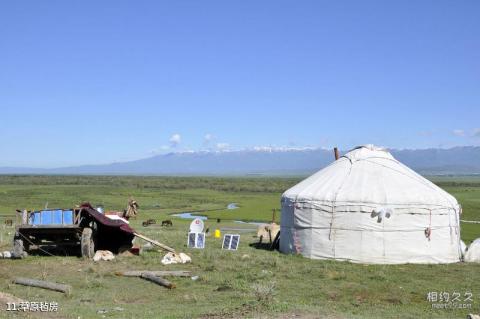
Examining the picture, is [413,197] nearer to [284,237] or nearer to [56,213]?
[284,237]

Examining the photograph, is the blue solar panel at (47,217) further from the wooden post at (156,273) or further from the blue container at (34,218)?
the wooden post at (156,273)

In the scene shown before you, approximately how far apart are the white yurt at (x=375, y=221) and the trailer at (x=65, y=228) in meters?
5.88

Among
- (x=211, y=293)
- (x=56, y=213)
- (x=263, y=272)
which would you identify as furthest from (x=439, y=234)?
(x=56, y=213)

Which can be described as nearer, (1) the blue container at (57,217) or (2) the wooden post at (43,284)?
(2) the wooden post at (43,284)

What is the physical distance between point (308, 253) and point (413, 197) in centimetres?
387

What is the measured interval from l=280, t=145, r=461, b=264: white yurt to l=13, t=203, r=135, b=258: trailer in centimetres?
588

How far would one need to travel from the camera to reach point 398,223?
17.9m

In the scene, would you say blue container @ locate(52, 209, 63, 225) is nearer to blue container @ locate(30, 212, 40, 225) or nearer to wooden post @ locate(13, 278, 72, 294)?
blue container @ locate(30, 212, 40, 225)

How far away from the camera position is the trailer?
17.0 m

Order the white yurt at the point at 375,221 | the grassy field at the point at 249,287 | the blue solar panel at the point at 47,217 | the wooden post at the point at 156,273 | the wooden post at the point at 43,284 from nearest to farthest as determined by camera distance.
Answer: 1. the grassy field at the point at 249,287
2. the wooden post at the point at 43,284
3. the wooden post at the point at 156,273
4. the blue solar panel at the point at 47,217
5. the white yurt at the point at 375,221

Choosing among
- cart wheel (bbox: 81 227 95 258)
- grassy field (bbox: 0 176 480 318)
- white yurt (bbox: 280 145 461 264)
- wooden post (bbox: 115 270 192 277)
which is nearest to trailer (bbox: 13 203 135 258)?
cart wheel (bbox: 81 227 95 258)

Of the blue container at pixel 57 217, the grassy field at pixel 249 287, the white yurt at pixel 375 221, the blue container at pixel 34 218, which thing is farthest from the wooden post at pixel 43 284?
the white yurt at pixel 375 221

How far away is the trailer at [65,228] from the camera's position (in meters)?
17.0

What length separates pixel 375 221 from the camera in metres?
A: 17.8
